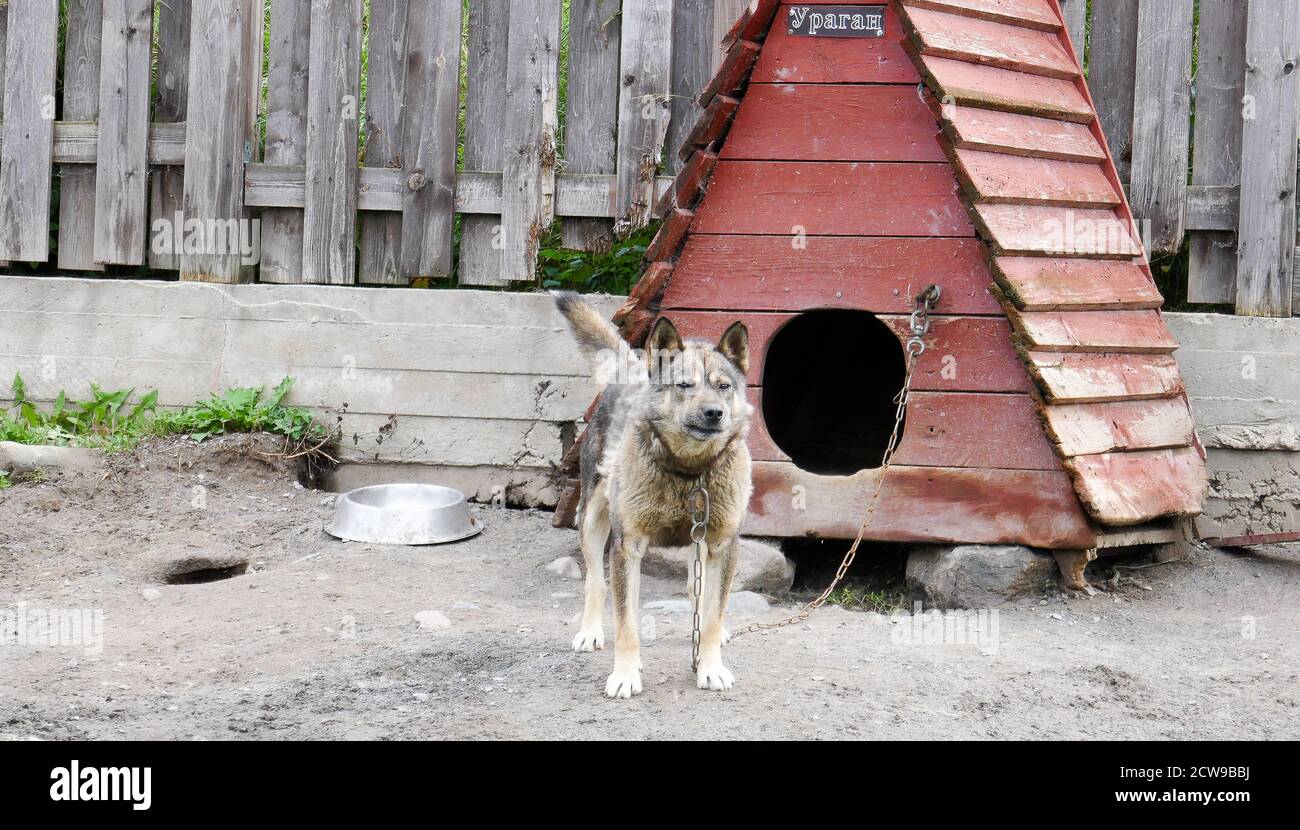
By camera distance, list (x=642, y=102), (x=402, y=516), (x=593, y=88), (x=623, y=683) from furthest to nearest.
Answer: (x=593, y=88)
(x=642, y=102)
(x=402, y=516)
(x=623, y=683)

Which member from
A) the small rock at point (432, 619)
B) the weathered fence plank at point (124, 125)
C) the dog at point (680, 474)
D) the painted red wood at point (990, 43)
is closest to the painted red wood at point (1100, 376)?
the painted red wood at point (990, 43)

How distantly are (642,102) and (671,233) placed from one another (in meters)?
1.15

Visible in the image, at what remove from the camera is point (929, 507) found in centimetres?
537

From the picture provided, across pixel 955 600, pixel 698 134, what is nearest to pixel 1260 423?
pixel 955 600

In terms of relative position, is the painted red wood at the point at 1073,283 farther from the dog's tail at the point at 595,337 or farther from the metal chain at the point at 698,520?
the metal chain at the point at 698,520

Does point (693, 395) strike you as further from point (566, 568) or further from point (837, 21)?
point (837, 21)

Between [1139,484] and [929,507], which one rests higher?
[1139,484]

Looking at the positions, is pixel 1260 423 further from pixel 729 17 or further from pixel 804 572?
pixel 729 17

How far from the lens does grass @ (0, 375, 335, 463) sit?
6527mm

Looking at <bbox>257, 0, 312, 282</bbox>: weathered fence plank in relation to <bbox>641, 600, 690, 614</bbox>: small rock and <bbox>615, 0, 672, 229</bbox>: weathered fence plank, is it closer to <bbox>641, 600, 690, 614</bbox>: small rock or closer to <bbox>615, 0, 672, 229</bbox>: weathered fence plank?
<bbox>615, 0, 672, 229</bbox>: weathered fence plank

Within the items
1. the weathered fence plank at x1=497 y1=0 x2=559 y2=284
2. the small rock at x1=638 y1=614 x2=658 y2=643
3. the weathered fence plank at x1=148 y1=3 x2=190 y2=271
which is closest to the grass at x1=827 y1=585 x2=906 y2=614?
the small rock at x1=638 y1=614 x2=658 y2=643

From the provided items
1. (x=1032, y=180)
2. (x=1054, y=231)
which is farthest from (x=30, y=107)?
(x=1054, y=231)

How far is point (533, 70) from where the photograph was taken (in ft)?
21.1

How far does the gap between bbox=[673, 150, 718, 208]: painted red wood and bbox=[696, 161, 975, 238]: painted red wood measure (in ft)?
0.18
